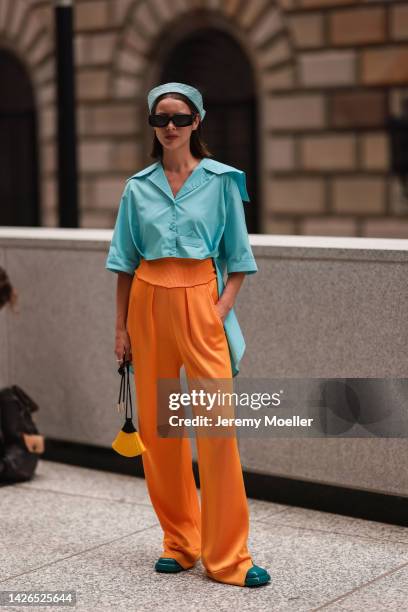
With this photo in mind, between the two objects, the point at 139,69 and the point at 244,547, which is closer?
the point at 244,547

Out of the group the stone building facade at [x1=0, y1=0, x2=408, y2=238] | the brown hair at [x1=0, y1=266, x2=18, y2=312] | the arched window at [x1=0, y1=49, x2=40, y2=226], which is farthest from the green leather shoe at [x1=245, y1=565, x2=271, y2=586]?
the arched window at [x1=0, y1=49, x2=40, y2=226]

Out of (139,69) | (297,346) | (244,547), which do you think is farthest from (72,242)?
(139,69)

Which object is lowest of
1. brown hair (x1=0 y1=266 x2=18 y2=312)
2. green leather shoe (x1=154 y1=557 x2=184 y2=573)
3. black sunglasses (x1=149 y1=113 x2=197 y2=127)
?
green leather shoe (x1=154 y1=557 x2=184 y2=573)

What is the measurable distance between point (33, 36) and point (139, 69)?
259cm

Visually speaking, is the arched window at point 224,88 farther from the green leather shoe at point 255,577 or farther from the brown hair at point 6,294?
the green leather shoe at point 255,577

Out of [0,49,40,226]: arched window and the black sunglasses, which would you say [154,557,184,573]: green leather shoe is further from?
[0,49,40,226]: arched window

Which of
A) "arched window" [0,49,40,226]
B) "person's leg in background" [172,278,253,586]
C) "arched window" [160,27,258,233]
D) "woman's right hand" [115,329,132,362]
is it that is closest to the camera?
"person's leg in background" [172,278,253,586]

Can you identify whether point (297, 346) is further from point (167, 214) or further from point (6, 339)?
point (6, 339)

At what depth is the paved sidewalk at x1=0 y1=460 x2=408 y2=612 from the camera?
16.4 feet

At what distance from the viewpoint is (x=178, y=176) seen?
5074mm

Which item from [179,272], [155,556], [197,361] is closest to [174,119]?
[179,272]

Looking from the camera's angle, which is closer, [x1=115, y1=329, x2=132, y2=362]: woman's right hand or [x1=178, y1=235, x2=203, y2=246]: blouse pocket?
[x1=178, y1=235, x2=203, y2=246]: blouse pocket

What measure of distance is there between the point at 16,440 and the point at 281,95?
10318 mm

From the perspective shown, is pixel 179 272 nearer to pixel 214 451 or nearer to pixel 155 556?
pixel 214 451
